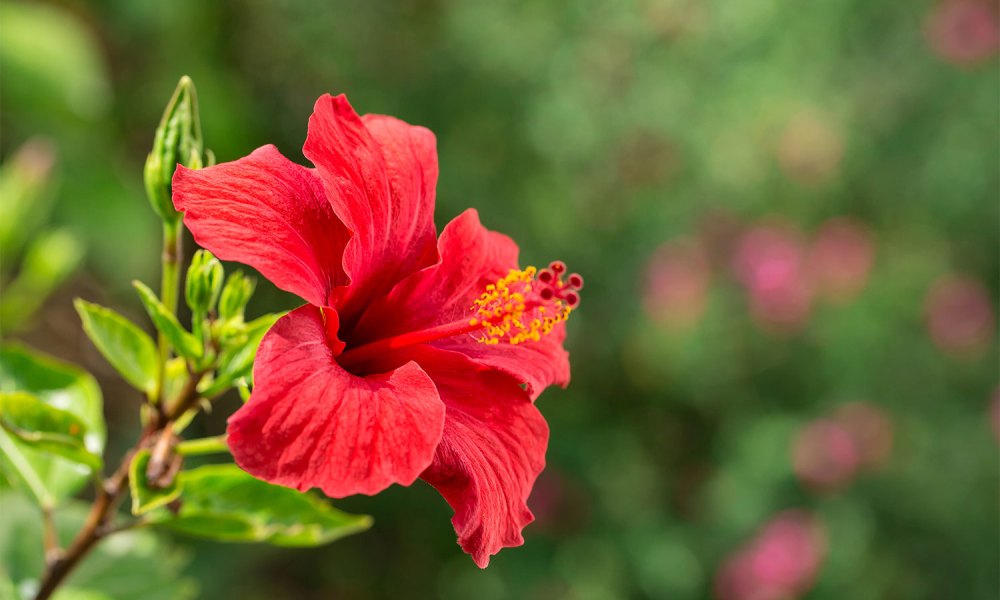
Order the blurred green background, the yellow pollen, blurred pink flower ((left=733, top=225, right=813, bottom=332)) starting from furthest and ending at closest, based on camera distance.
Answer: blurred pink flower ((left=733, top=225, right=813, bottom=332)) → the blurred green background → the yellow pollen

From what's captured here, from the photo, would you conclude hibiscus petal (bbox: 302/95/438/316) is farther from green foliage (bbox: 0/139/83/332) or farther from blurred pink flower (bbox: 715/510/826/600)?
blurred pink flower (bbox: 715/510/826/600)

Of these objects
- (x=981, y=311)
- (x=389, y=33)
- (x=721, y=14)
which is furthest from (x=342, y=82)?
(x=981, y=311)

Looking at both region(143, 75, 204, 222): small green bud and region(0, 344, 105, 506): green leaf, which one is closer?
region(143, 75, 204, 222): small green bud

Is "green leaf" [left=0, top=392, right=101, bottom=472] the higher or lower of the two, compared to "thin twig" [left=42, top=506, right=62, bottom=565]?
higher

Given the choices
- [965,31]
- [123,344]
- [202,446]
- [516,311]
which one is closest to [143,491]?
[202,446]

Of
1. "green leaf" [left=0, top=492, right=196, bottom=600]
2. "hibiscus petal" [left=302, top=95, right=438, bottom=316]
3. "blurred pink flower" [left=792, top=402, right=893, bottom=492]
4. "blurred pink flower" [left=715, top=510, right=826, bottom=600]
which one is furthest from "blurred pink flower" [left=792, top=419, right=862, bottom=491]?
"hibiscus petal" [left=302, top=95, right=438, bottom=316]

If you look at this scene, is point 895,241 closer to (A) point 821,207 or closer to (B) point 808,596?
(A) point 821,207

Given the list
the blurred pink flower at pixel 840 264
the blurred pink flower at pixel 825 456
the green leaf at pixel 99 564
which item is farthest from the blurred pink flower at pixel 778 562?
the green leaf at pixel 99 564

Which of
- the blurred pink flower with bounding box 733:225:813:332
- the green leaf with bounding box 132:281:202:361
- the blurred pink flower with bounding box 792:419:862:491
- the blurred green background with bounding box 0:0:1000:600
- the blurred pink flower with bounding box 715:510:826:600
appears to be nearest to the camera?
the green leaf with bounding box 132:281:202:361
